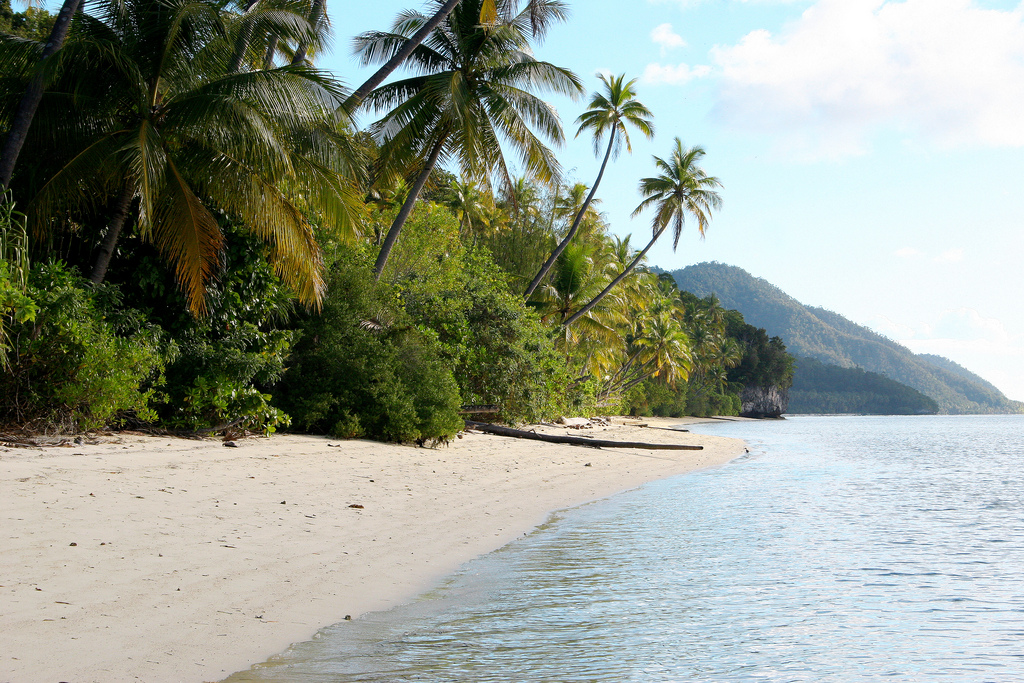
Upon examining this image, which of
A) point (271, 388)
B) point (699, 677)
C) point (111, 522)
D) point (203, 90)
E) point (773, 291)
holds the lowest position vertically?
point (699, 677)

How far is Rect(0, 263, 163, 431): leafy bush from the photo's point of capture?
909 cm

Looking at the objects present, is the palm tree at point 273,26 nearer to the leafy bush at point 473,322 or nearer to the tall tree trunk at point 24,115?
the tall tree trunk at point 24,115

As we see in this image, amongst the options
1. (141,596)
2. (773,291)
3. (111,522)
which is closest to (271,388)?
(111,522)

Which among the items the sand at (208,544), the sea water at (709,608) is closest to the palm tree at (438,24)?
the sand at (208,544)

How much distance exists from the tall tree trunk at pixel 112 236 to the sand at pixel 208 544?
103 inches

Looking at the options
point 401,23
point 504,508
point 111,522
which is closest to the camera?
point 111,522

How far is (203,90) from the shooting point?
33.5ft

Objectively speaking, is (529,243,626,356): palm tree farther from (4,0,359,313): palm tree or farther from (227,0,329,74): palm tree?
(4,0,359,313): palm tree

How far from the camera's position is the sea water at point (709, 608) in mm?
Result: 4375

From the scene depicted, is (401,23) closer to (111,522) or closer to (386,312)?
(386,312)

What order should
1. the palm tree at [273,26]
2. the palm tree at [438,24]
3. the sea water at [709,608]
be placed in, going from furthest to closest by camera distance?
the palm tree at [438,24] → the palm tree at [273,26] → the sea water at [709,608]

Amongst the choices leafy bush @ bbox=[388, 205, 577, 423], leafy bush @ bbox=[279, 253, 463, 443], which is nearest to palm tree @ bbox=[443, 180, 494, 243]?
leafy bush @ bbox=[388, 205, 577, 423]

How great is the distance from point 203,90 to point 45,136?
235cm

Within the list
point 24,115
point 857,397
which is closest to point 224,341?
point 24,115
